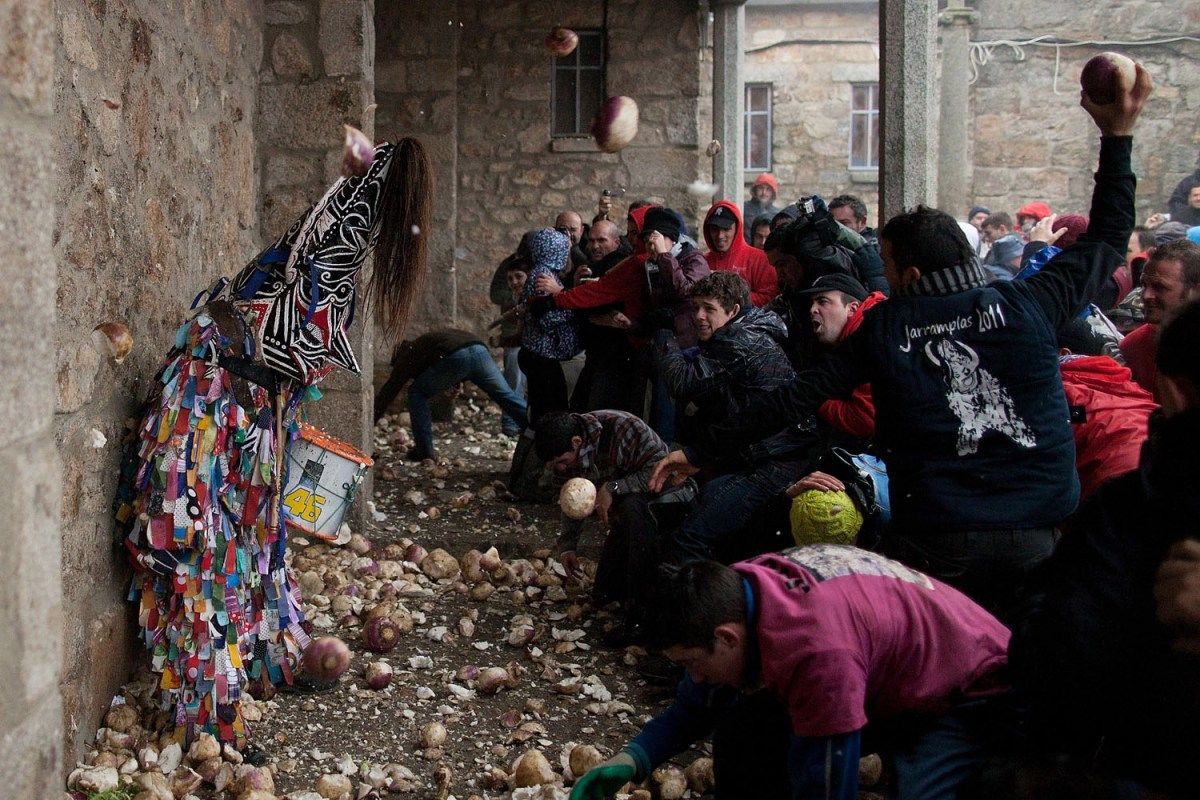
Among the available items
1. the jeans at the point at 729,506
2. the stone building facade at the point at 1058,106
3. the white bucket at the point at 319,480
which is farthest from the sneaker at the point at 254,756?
the stone building facade at the point at 1058,106

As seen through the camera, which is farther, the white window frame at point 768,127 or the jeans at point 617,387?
the white window frame at point 768,127

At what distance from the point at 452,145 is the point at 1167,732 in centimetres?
927

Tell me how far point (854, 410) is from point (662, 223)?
2293 mm

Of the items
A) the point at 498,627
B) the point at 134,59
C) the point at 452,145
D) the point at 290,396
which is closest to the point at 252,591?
the point at 290,396

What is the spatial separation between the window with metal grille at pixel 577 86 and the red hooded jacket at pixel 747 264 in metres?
4.49

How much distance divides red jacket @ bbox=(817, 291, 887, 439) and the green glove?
1771 mm

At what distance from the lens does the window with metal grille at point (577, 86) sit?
11.0 meters

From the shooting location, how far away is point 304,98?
598cm

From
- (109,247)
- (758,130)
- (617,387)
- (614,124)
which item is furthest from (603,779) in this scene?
(758,130)

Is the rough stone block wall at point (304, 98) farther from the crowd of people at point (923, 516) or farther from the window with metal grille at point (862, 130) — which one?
the window with metal grille at point (862, 130)

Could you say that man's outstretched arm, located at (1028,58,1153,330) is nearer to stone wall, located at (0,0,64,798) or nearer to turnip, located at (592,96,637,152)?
stone wall, located at (0,0,64,798)

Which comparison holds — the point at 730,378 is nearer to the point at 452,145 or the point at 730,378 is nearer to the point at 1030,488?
the point at 1030,488

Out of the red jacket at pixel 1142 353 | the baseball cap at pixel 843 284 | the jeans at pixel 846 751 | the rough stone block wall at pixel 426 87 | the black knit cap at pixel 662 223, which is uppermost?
the rough stone block wall at pixel 426 87

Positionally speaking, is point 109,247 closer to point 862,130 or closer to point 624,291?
point 624,291
